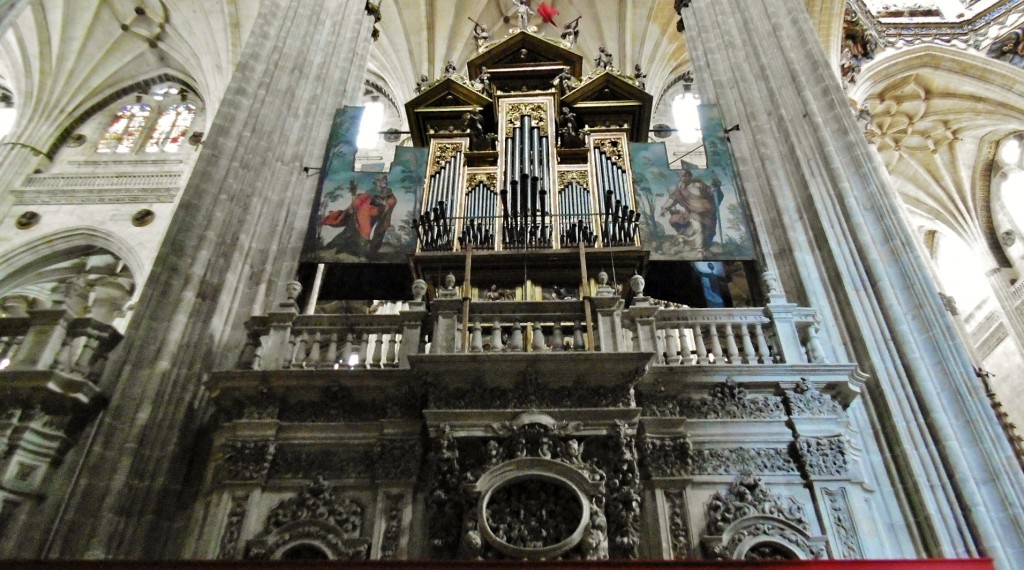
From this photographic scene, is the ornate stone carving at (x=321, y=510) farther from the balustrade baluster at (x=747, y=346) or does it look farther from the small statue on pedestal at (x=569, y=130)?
the small statue on pedestal at (x=569, y=130)

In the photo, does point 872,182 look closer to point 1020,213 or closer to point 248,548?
point 248,548

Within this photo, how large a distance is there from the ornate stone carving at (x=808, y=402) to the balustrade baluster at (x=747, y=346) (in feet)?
1.41

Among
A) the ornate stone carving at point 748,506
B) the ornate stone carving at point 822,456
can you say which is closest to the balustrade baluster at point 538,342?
the ornate stone carving at point 748,506

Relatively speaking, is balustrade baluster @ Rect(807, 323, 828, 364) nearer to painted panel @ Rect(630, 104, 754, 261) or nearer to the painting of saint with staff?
painted panel @ Rect(630, 104, 754, 261)

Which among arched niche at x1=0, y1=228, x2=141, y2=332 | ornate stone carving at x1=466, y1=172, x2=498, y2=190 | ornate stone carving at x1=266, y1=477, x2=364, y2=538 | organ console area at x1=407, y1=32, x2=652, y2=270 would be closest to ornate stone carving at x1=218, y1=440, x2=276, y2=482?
ornate stone carving at x1=266, y1=477, x2=364, y2=538

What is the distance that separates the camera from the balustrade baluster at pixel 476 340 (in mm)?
6402

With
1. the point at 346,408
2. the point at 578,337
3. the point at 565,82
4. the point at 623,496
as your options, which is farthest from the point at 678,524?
the point at 565,82

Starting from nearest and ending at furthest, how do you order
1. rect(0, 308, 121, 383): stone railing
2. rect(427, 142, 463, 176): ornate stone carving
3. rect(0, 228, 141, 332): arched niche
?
rect(0, 308, 121, 383): stone railing, rect(427, 142, 463, 176): ornate stone carving, rect(0, 228, 141, 332): arched niche

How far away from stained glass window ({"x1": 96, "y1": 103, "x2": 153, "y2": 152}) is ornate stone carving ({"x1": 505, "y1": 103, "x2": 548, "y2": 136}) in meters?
12.3

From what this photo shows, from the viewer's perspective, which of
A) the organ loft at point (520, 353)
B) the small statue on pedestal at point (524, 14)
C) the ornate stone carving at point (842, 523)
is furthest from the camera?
the small statue on pedestal at point (524, 14)

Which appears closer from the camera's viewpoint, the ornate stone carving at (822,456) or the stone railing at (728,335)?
the ornate stone carving at (822,456)

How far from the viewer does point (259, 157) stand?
8750mm

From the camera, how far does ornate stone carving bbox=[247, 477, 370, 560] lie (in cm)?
566

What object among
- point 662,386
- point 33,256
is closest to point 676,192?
point 662,386
